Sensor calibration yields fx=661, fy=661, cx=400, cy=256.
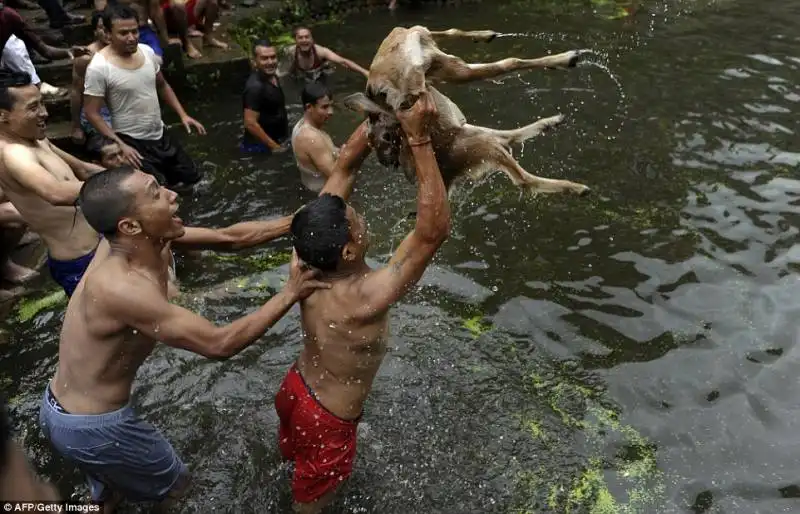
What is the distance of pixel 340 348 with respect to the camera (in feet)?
10.2

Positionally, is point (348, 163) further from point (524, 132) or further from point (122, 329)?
point (122, 329)

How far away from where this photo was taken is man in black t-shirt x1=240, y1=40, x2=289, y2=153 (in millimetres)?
7180

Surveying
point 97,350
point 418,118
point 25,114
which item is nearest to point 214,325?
point 97,350

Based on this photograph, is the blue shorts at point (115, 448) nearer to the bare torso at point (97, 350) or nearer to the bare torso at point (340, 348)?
the bare torso at point (97, 350)

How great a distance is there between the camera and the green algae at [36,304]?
207 inches

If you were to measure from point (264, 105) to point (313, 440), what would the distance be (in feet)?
16.2

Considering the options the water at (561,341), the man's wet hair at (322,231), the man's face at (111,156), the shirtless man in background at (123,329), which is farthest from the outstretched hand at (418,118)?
the man's face at (111,156)

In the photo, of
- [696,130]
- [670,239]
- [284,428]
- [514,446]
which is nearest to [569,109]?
[696,130]

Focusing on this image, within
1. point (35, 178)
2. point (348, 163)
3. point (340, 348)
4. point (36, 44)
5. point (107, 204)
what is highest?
point (107, 204)

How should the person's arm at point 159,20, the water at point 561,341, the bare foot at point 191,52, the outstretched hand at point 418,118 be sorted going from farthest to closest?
the bare foot at point 191,52 → the person's arm at point 159,20 → the water at point 561,341 → the outstretched hand at point 418,118

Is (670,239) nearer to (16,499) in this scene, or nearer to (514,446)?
(514,446)

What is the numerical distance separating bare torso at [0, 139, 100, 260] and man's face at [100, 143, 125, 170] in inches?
36.7

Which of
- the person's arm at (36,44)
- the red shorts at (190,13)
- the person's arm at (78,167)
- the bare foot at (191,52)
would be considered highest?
the person's arm at (78,167)

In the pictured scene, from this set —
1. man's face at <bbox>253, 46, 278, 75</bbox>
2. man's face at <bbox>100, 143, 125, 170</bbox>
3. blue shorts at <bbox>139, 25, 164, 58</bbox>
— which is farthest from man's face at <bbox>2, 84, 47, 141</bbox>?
blue shorts at <bbox>139, 25, 164, 58</bbox>
